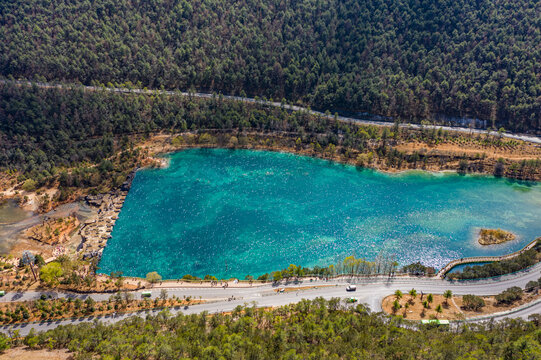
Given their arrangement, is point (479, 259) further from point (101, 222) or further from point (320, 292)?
point (101, 222)

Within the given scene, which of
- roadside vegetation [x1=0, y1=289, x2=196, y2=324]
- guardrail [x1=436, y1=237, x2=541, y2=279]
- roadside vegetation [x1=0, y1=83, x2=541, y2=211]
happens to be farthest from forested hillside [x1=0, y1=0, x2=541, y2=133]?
roadside vegetation [x1=0, y1=289, x2=196, y2=324]

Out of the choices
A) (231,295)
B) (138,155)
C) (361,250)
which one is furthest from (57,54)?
(361,250)

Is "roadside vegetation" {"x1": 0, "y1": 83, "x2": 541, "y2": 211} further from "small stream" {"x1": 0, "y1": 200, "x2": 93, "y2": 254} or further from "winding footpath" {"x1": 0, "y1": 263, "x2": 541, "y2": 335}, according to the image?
"winding footpath" {"x1": 0, "y1": 263, "x2": 541, "y2": 335}

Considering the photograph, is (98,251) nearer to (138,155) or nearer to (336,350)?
(138,155)

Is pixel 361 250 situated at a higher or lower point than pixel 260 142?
lower

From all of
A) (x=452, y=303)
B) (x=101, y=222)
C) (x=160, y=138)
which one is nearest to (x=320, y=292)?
(x=452, y=303)

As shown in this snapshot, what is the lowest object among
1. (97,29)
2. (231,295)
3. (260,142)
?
(231,295)
